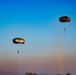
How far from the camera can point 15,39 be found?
7975cm

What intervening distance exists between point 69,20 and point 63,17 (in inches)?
85.9

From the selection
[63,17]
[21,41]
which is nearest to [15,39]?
[21,41]

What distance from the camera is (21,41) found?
79625 mm

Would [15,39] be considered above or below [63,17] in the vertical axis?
below

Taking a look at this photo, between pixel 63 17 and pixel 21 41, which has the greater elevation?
pixel 63 17

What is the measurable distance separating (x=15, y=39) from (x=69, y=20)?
1709 centimetres

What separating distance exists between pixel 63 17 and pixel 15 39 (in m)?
16.0

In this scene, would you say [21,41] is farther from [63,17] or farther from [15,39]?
[63,17]

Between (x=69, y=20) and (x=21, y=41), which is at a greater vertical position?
(x=69, y=20)

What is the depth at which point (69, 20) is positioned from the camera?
76000 millimetres

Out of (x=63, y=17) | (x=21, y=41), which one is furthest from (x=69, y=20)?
(x=21, y=41)

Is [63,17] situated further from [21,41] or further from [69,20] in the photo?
[21,41]

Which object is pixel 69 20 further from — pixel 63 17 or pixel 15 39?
pixel 15 39
